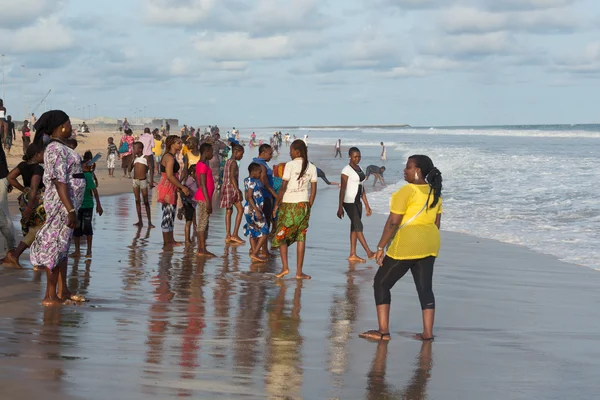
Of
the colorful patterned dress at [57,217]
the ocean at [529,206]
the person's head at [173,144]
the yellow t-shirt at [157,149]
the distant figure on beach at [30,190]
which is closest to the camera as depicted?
the colorful patterned dress at [57,217]

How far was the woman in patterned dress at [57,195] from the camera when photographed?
7.31 metres

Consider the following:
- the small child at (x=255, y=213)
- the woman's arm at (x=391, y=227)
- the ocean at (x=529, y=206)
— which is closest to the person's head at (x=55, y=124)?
the woman's arm at (x=391, y=227)

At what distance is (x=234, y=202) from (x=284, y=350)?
6.69 meters

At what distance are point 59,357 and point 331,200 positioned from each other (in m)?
16.6

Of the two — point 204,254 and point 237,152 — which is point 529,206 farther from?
point 204,254

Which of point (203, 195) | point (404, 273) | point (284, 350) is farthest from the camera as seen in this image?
point (203, 195)

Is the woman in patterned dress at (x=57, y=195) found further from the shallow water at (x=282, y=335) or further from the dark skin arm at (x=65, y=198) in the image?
the shallow water at (x=282, y=335)

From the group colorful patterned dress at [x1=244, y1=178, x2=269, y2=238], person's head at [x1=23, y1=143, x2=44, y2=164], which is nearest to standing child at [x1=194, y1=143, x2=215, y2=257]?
colorful patterned dress at [x1=244, y1=178, x2=269, y2=238]

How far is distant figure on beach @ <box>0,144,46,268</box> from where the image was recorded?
9375 millimetres

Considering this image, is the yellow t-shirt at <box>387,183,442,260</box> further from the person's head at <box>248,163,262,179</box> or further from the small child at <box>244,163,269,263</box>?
the person's head at <box>248,163,262,179</box>

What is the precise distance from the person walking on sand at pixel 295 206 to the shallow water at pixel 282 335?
45cm

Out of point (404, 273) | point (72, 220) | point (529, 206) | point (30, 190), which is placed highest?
point (30, 190)

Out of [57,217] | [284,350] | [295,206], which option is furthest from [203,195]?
[284,350]

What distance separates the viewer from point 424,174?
22.6ft
